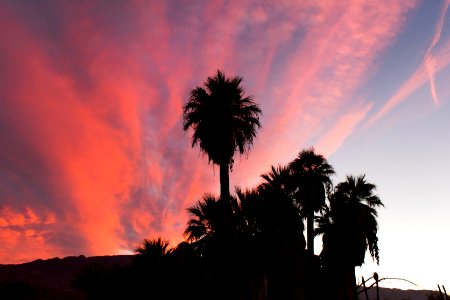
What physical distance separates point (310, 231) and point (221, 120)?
1542 cm

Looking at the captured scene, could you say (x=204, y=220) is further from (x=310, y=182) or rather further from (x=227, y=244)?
(x=310, y=182)

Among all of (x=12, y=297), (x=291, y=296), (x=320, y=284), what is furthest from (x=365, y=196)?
(x=12, y=297)

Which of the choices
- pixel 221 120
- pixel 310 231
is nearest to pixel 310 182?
pixel 310 231

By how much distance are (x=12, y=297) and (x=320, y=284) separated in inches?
1167

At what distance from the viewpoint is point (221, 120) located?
25.0m

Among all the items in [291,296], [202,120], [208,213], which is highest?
[202,120]

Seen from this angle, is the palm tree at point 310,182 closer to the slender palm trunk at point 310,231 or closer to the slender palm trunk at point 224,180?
the slender palm trunk at point 310,231

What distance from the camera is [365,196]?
118 ft

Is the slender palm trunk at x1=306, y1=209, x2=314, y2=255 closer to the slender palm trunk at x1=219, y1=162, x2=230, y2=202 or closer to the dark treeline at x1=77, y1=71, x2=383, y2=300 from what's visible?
the dark treeline at x1=77, y1=71, x2=383, y2=300

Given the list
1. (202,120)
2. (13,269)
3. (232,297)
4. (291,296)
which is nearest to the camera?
(232,297)

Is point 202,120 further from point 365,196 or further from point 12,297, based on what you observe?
point 12,297

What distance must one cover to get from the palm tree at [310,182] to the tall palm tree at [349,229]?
1.48 m

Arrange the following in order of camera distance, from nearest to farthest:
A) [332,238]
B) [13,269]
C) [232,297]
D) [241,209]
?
[232,297], [241,209], [332,238], [13,269]

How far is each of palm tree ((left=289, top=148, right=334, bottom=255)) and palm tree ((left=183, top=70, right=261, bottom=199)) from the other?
9.97 metres
